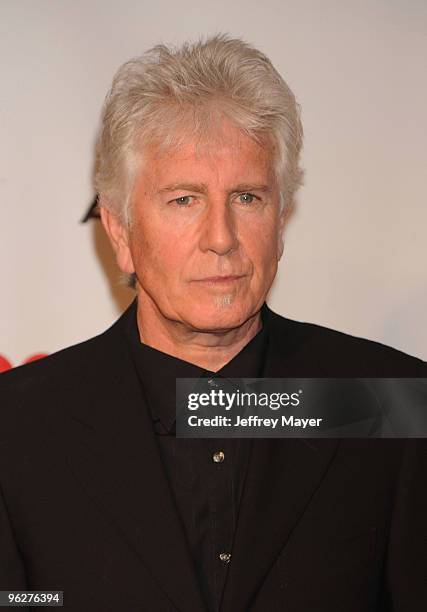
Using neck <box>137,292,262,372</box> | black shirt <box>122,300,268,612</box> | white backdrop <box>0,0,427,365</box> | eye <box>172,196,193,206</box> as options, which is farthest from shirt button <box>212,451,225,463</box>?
white backdrop <box>0,0,427,365</box>

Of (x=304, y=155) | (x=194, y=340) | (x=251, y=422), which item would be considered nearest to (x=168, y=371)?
(x=194, y=340)

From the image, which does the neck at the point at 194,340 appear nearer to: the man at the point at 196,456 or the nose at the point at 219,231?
the man at the point at 196,456

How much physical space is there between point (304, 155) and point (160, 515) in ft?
3.47

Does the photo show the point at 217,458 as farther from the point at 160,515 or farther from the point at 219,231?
the point at 219,231

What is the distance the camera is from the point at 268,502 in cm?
183

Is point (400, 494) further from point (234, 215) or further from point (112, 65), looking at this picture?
point (112, 65)

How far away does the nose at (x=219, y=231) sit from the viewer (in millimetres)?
1796

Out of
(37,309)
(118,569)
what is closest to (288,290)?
(37,309)

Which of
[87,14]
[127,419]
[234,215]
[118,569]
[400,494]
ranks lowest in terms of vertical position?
[118,569]

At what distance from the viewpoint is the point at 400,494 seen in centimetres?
189

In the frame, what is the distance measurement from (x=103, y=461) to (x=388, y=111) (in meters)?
1.18

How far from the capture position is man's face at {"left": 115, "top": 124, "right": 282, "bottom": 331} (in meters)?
1.83

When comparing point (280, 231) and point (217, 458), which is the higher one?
point (280, 231)

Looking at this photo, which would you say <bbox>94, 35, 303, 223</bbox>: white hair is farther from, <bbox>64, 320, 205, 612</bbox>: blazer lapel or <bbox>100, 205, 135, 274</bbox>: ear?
<bbox>64, 320, 205, 612</bbox>: blazer lapel
